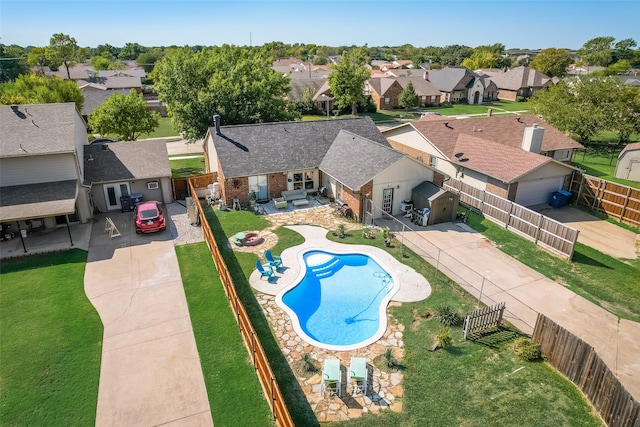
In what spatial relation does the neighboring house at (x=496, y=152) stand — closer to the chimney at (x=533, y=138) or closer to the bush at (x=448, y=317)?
the chimney at (x=533, y=138)

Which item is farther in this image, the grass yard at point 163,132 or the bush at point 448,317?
the grass yard at point 163,132

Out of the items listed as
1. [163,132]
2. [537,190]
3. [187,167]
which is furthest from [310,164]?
[163,132]

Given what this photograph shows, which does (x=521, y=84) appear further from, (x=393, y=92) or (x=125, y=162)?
(x=125, y=162)

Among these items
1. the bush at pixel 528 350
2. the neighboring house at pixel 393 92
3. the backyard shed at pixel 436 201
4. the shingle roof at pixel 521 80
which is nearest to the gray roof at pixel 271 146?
the backyard shed at pixel 436 201

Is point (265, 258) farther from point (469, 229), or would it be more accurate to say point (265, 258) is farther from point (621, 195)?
point (621, 195)

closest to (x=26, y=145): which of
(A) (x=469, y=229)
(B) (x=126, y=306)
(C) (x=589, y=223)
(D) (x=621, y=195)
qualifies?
(B) (x=126, y=306)
